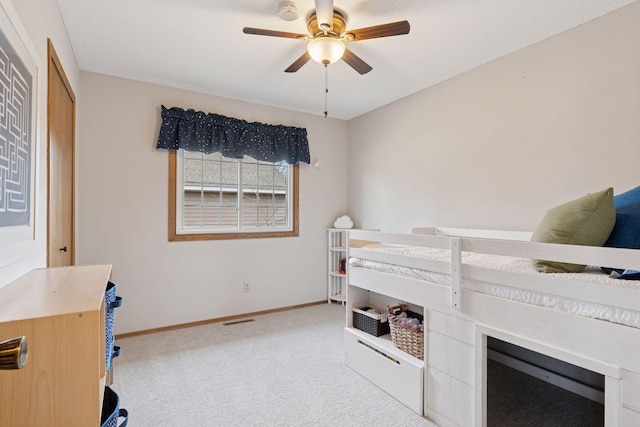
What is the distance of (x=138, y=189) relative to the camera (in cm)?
315

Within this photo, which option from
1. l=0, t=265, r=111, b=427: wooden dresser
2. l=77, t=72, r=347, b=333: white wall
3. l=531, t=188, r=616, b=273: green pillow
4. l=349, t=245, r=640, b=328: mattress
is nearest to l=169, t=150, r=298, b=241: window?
l=77, t=72, r=347, b=333: white wall

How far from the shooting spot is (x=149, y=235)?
3203 millimetres

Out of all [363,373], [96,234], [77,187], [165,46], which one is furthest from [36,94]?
[363,373]

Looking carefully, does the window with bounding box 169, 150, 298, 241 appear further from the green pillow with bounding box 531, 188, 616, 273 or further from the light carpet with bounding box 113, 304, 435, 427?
the green pillow with bounding box 531, 188, 616, 273

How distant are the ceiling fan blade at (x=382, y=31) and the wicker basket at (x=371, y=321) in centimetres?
188

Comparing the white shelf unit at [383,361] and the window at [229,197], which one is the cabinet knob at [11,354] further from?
the window at [229,197]

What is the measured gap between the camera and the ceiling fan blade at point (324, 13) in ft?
5.74

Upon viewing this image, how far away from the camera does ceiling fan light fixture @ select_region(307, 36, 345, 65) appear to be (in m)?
1.99

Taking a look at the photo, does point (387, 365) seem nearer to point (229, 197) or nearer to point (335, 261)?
point (335, 261)

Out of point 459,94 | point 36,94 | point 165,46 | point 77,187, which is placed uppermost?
point 165,46

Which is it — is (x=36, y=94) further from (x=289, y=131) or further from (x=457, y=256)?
(x=289, y=131)

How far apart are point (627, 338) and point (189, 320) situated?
340 centimetres

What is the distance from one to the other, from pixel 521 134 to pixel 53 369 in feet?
9.80

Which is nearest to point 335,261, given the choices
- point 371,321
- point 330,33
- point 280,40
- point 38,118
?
point 371,321
